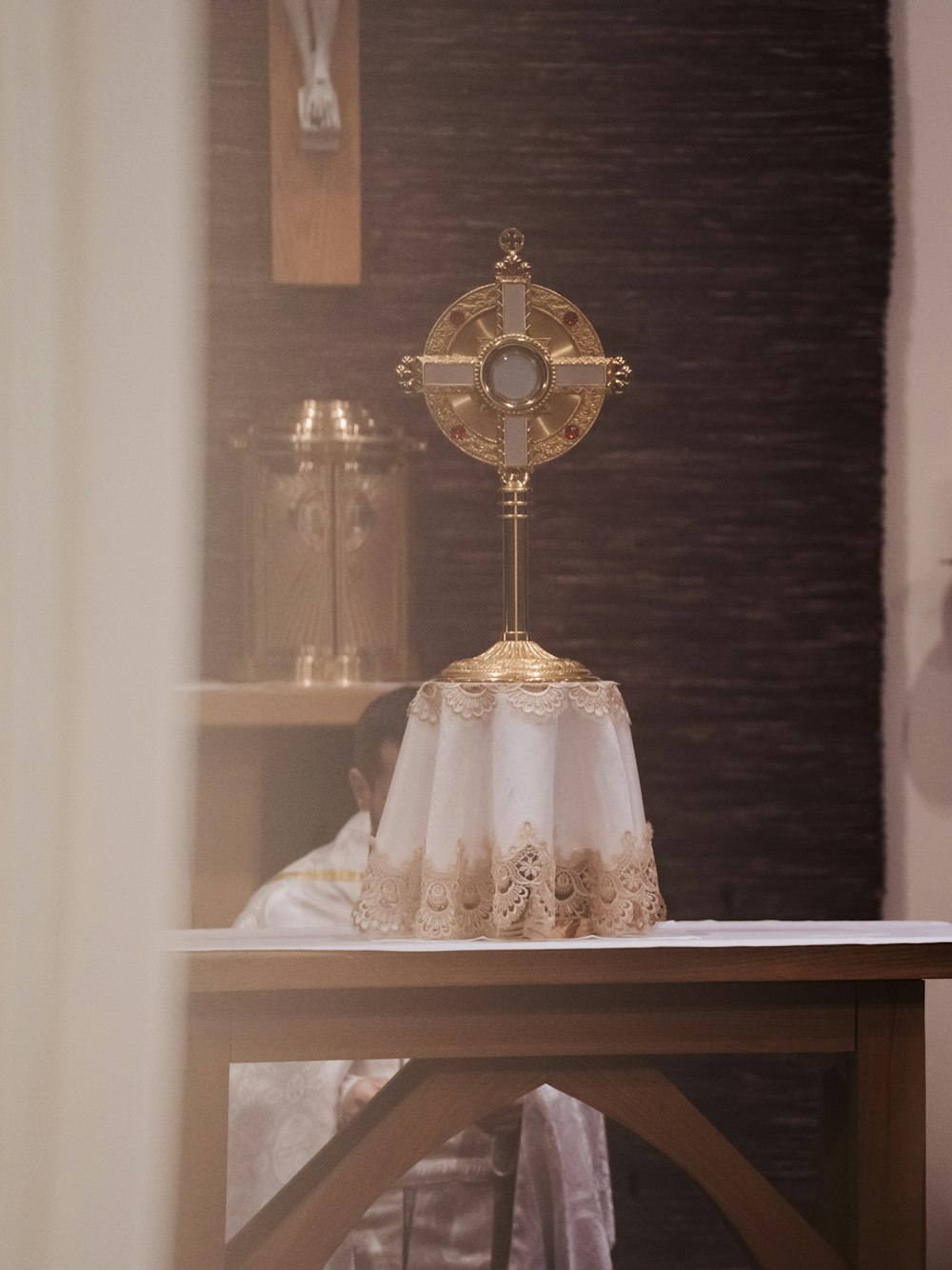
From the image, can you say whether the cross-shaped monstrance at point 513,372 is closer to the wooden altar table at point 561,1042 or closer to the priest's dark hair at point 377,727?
the wooden altar table at point 561,1042

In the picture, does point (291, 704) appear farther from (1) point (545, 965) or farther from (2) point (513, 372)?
(1) point (545, 965)

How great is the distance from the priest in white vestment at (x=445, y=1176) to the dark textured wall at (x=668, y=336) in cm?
70

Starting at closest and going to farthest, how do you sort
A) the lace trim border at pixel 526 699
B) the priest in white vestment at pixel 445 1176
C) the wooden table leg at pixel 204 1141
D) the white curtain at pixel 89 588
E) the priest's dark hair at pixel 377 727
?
the white curtain at pixel 89 588, the wooden table leg at pixel 204 1141, the lace trim border at pixel 526 699, the priest in white vestment at pixel 445 1176, the priest's dark hair at pixel 377 727

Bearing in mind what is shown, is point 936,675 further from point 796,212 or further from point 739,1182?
point 739,1182

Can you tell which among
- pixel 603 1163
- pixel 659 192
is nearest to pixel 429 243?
pixel 659 192

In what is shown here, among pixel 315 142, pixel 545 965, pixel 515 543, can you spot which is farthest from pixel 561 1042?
pixel 315 142

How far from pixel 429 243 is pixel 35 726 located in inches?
82.1

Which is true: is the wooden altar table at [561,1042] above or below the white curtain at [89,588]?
below

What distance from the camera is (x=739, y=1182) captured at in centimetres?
147

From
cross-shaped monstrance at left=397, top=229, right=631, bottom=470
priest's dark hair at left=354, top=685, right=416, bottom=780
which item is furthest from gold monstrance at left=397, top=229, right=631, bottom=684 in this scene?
priest's dark hair at left=354, top=685, right=416, bottom=780

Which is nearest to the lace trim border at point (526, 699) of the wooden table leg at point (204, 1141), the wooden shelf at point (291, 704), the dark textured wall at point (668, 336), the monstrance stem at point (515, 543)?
the monstrance stem at point (515, 543)

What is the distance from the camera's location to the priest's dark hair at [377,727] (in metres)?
2.42

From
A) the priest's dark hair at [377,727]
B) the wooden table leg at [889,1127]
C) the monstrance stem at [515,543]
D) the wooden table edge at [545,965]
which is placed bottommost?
the wooden table leg at [889,1127]

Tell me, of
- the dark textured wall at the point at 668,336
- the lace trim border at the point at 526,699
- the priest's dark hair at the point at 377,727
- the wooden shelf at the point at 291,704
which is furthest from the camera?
the dark textured wall at the point at 668,336
